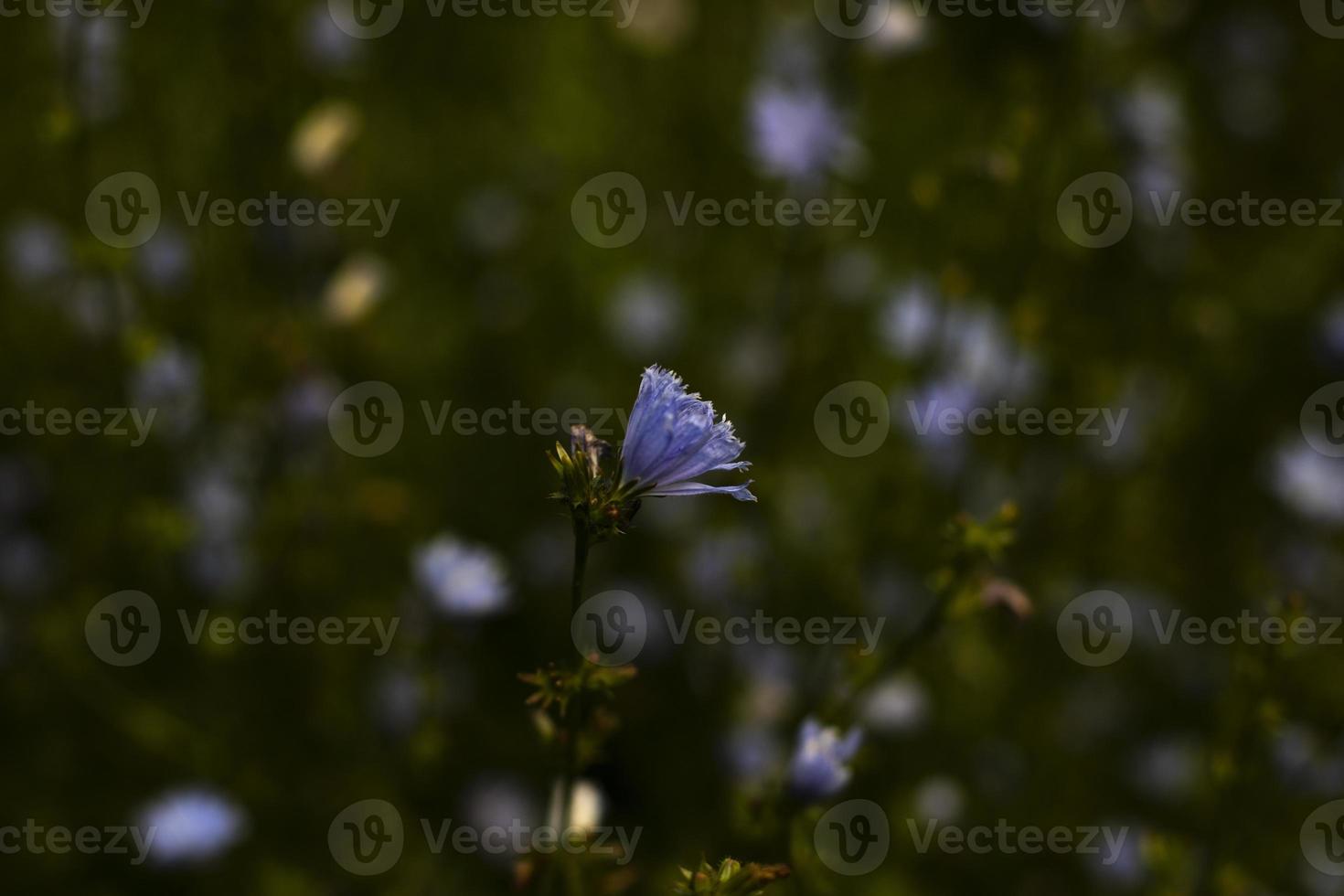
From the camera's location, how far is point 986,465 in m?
3.90

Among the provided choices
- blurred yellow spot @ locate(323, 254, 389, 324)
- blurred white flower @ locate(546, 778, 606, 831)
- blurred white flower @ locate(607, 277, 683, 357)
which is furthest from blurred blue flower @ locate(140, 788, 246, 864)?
blurred white flower @ locate(607, 277, 683, 357)

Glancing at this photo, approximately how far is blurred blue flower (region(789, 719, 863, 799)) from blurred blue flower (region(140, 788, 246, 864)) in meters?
1.49

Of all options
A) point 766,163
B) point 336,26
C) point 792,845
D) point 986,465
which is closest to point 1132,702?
point 986,465

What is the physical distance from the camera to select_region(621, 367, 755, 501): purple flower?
5.82 feet

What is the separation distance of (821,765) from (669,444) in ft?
2.27

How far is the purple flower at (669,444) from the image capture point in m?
1.77

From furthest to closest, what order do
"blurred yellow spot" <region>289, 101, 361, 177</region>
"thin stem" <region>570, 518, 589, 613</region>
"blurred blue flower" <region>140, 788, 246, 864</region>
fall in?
1. "blurred yellow spot" <region>289, 101, 361, 177</region>
2. "blurred blue flower" <region>140, 788, 246, 864</region>
3. "thin stem" <region>570, 518, 589, 613</region>

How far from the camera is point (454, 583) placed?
2.87 m

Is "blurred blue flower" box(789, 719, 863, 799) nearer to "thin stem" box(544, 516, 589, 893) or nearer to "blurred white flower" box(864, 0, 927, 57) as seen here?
"thin stem" box(544, 516, 589, 893)

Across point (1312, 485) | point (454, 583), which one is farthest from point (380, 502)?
point (1312, 485)

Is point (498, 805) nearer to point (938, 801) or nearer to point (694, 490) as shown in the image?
point (938, 801)

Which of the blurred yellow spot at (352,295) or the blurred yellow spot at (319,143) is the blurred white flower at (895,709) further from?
the blurred yellow spot at (319,143)

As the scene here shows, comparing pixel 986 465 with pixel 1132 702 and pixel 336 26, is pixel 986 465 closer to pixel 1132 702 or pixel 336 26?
pixel 1132 702

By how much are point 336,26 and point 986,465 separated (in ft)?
10.2
